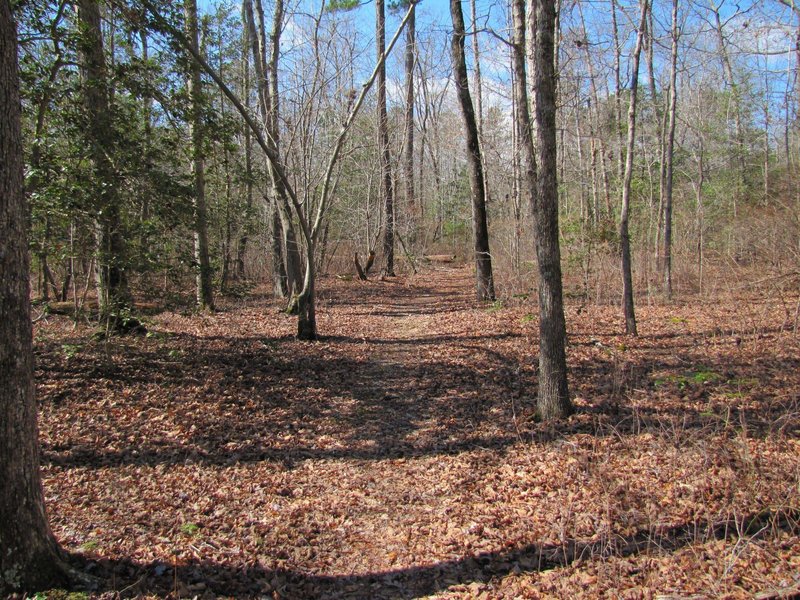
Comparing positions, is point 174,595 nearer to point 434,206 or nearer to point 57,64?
point 57,64

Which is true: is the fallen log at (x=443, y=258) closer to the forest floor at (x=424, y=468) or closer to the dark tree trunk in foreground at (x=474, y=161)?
the dark tree trunk in foreground at (x=474, y=161)

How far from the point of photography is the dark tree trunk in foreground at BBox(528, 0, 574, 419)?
5027 millimetres

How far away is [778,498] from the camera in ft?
11.6

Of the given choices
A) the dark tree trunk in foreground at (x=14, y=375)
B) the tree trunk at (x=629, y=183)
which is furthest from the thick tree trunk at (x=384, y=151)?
the dark tree trunk in foreground at (x=14, y=375)

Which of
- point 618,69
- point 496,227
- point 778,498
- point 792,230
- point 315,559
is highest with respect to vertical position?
point 618,69

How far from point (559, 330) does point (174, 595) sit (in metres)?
4.30

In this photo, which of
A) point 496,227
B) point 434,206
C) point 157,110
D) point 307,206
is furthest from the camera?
point 434,206

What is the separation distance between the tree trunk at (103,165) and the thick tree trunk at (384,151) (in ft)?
43.4

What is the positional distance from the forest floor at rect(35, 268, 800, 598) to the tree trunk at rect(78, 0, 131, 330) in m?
0.80

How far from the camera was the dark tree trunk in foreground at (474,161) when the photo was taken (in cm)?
1284

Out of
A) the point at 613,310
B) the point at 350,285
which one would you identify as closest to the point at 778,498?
the point at 613,310

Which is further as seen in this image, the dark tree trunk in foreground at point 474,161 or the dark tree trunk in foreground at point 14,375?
the dark tree trunk in foreground at point 474,161

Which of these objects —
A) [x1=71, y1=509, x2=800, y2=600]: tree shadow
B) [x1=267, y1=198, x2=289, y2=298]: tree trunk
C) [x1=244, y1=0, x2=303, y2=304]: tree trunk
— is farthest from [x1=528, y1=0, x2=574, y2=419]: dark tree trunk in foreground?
[x1=267, y1=198, x2=289, y2=298]: tree trunk

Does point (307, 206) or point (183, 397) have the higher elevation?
point (307, 206)
